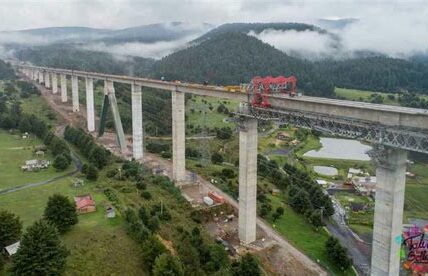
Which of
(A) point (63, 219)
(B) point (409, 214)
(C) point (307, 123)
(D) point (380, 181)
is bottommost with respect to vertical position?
(B) point (409, 214)

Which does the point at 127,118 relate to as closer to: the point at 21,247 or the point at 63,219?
the point at 63,219

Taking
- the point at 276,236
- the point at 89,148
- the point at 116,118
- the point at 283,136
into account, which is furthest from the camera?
the point at 283,136

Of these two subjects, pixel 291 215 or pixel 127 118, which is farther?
pixel 127 118

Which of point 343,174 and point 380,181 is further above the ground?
point 380,181

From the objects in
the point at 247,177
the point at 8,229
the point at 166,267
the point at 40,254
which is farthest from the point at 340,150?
the point at 40,254

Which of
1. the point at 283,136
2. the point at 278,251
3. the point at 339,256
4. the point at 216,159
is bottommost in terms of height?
the point at 278,251

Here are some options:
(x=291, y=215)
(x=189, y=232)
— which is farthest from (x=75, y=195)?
(x=291, y=215)

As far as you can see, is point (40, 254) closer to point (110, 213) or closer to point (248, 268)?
point (110, 213)
